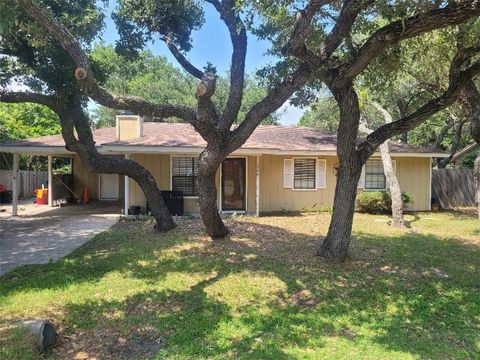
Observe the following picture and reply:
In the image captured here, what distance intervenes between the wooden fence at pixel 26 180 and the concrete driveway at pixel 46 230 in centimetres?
566

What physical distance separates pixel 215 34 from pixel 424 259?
9.41 m

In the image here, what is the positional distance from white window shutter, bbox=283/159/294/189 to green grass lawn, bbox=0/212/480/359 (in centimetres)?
658

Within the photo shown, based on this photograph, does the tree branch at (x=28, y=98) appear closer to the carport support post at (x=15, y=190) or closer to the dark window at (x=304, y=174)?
Result: the carport support post at (x=15, y=190)

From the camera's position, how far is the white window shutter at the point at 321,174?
16.2 meters

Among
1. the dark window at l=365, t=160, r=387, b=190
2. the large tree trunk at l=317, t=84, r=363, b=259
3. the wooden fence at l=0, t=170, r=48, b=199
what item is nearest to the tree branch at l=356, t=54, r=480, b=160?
the large tree trunk at l=317, t=84, r=363, b=259

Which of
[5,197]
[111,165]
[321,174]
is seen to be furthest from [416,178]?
[5,197]

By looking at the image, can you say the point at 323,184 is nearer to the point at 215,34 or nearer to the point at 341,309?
the point at 215,34

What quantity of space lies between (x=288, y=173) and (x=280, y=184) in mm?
553

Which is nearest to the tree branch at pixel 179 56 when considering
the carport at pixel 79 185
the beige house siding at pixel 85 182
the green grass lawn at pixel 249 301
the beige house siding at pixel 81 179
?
the green grass lawn at pixel 249 301

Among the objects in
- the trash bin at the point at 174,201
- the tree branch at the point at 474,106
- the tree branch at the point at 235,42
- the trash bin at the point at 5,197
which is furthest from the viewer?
the trash bin at the point at 5,197

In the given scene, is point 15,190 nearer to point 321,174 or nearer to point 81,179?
point 81,179

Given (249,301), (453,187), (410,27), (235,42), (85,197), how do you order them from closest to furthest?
(249,301), (410,27), (235,42), (453,187), (85,197)

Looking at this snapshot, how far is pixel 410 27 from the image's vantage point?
19.8 feet

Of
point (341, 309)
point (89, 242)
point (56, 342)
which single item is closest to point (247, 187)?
point (89, 242)
